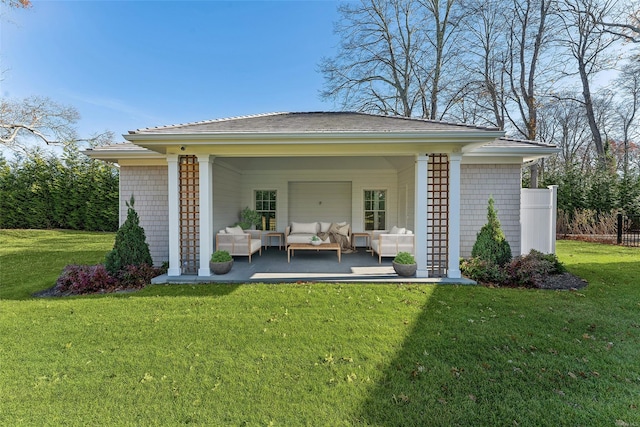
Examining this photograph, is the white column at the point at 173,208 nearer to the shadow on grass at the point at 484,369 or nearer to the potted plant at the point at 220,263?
the potted plant at the point at 220,263

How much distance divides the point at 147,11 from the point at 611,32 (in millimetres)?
20950

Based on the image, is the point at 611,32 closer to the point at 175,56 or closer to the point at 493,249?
the point at 493,249

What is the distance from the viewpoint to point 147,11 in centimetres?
940

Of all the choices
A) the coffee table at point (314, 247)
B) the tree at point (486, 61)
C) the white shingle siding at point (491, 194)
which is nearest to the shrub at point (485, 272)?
the white shingle siding at point (491, 194)

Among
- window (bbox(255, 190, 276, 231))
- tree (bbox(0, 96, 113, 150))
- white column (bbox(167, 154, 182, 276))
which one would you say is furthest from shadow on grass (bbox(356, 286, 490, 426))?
tree (bbox(0, 96, 113, 150))

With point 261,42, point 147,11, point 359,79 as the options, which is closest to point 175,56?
point 147,11

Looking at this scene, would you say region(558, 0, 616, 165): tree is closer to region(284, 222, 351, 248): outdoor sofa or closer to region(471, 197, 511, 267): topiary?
region(471, 197, 511, 267): topiary

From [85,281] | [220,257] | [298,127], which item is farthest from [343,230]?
Result: [85,281]

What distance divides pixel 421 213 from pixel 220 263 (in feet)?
14.3

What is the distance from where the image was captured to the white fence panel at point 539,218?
732 centimetres

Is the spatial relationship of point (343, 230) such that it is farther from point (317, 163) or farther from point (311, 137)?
point (311, 137)

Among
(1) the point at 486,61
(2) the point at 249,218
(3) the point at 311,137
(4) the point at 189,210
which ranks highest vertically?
(1) the point at 486,61

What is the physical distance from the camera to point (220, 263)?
6191mm

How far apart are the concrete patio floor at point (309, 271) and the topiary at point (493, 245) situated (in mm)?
851
